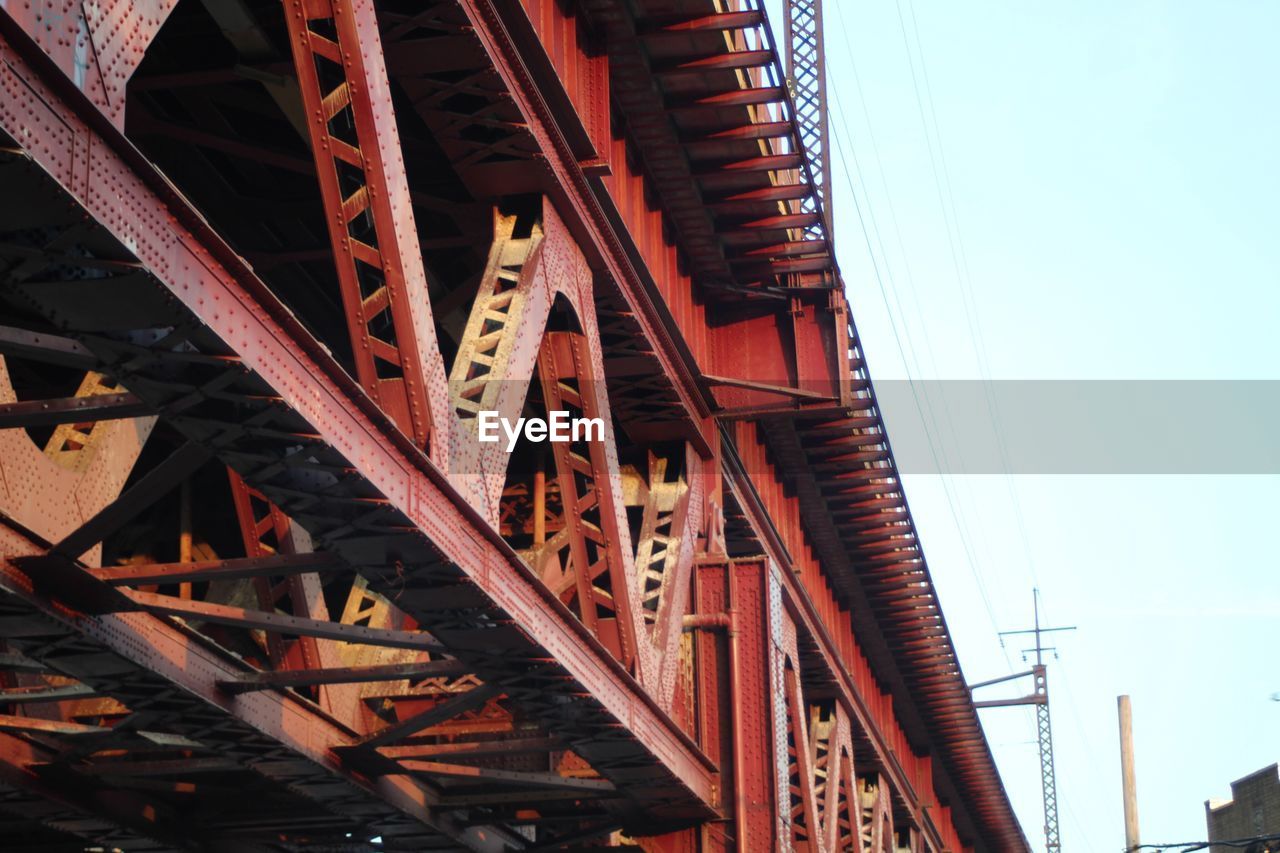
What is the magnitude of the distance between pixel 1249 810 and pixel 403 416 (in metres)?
51.3

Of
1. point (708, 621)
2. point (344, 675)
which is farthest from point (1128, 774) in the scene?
point (344, 675)

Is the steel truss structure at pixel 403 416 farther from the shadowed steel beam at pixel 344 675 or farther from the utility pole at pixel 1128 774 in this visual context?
the utility pole at pixel 1128 774

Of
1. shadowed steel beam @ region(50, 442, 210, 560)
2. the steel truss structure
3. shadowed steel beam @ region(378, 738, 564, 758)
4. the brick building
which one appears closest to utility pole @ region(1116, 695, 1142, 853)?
the brick building

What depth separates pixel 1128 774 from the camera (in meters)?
39.8

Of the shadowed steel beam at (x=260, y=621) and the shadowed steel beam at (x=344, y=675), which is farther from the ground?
the shadowed steel beam at (x=260, y=621)

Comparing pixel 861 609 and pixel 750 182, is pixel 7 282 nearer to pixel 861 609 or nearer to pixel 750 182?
pixel 750 182

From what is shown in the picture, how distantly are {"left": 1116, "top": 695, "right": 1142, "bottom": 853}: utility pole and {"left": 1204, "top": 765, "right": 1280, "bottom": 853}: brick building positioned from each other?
10398 mm

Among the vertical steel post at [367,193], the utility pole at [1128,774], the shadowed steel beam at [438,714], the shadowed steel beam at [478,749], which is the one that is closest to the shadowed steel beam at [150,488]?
the vertical steel post at [367,193]

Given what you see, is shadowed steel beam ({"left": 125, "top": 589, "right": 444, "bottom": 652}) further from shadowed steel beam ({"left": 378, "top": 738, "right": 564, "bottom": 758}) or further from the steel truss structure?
shadowed steel beam ({"left": 378, "top": 738, "right": 564, "bottom": 758})

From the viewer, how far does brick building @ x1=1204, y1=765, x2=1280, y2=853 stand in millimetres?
52531

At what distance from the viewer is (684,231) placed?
17625 mm

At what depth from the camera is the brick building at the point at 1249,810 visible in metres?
52.5

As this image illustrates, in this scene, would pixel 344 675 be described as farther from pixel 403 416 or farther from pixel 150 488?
pixel 150 488

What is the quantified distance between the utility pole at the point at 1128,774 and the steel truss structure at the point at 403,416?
670 inches
